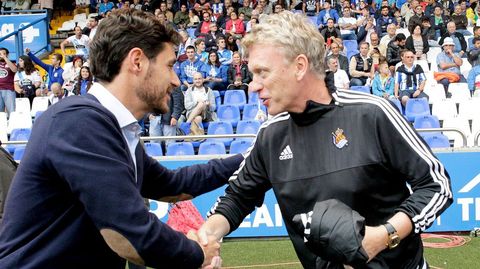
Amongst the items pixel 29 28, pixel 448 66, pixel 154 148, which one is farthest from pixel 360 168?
pixel 29 28

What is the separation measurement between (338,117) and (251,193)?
655mm

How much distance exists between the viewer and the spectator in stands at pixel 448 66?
1543 cm

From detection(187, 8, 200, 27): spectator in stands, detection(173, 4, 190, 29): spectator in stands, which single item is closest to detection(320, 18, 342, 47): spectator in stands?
detection(187, 8, 200, 27): spectator in stands

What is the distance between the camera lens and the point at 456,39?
1720cm

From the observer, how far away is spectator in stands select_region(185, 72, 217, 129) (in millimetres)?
13938

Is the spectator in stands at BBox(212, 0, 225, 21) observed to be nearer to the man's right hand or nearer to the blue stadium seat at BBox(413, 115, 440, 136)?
the blue stadium seat at BBox(413, 115, 440, 136)

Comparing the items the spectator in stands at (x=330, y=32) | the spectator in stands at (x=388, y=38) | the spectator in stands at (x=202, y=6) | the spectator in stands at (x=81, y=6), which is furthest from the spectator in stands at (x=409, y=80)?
the spectator in stands at (x=81, y=6)

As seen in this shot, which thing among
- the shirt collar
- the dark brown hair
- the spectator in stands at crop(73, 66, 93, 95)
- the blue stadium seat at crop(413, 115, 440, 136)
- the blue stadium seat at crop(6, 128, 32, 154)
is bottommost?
the blue stadium seat at crop(6, 128, 32, 154)

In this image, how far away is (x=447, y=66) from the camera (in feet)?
51.4

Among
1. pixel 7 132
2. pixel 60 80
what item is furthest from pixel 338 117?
pixel 60 80

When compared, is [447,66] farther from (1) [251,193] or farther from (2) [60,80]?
(1) [251,193]

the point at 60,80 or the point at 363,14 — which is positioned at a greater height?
the point at 363,14

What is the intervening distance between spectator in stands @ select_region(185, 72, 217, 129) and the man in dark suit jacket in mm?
10636

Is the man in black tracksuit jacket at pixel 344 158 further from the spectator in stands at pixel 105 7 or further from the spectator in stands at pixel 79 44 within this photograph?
the spectator in stands at pixel 105 7
